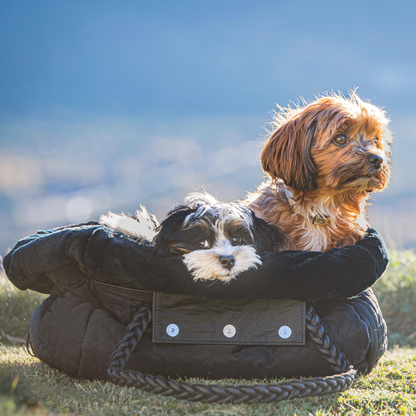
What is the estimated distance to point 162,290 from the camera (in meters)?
2.80

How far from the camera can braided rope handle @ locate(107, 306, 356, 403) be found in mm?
2463

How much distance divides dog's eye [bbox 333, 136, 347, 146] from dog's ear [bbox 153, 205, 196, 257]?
1400 mm

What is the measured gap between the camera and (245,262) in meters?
2.64

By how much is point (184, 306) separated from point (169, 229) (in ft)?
1.65

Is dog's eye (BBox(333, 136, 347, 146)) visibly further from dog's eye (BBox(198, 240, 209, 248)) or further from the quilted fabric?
dog's eye (BBox(198, 240, 209, 248))

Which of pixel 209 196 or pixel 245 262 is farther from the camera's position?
pixel 209 196

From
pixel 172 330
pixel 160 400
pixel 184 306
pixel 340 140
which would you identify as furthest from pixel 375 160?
pixel 160 400

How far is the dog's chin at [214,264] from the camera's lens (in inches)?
102

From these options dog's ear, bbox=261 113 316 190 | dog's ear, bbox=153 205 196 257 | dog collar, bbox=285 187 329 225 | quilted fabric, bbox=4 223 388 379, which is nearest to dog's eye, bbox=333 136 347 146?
dog's ear, bbox=261 113 316 190

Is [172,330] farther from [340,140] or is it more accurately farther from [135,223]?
[340,140]

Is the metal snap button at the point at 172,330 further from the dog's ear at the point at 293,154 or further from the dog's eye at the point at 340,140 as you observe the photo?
the dog's eye at the point at 340,140

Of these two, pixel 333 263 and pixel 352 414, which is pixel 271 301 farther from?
pixel 352 414

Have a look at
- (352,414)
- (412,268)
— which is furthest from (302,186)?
(412,268)

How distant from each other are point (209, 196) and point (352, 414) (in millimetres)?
1685
